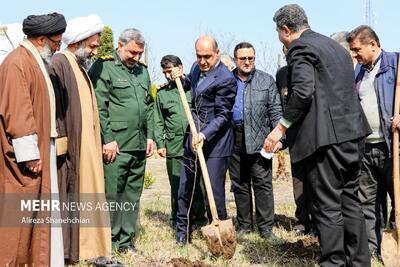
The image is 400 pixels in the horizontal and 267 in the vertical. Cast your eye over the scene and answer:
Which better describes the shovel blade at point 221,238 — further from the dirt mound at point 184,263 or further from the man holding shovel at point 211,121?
the man holding shovel at point 211,121

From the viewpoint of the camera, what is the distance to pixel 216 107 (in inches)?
231

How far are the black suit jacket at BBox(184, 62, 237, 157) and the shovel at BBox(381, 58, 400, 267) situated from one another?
164cm

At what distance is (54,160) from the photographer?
14.5 ft

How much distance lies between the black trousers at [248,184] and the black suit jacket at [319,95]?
2105 millimetres

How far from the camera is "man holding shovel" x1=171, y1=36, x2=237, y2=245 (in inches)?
228

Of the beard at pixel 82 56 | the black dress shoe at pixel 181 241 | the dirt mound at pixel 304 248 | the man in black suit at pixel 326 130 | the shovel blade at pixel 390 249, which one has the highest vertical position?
the beard at pixel 82 56

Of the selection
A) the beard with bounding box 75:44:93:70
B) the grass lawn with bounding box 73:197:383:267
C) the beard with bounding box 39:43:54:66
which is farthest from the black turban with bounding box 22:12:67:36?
the grass lawn with bounding box 73:197:383:267

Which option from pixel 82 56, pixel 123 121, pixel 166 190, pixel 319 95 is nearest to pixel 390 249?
pixel 319 95

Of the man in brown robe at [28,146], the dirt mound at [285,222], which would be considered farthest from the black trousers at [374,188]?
the man in brown robe at [28,146]

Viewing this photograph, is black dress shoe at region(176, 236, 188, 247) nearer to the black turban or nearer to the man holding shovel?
the man holding shovel

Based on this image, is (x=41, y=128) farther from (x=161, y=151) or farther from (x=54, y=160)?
(x=161, y=151)

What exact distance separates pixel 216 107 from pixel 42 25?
2117 millimetres

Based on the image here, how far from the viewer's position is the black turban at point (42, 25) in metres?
4.39

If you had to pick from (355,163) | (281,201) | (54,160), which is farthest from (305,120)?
(281,201)
